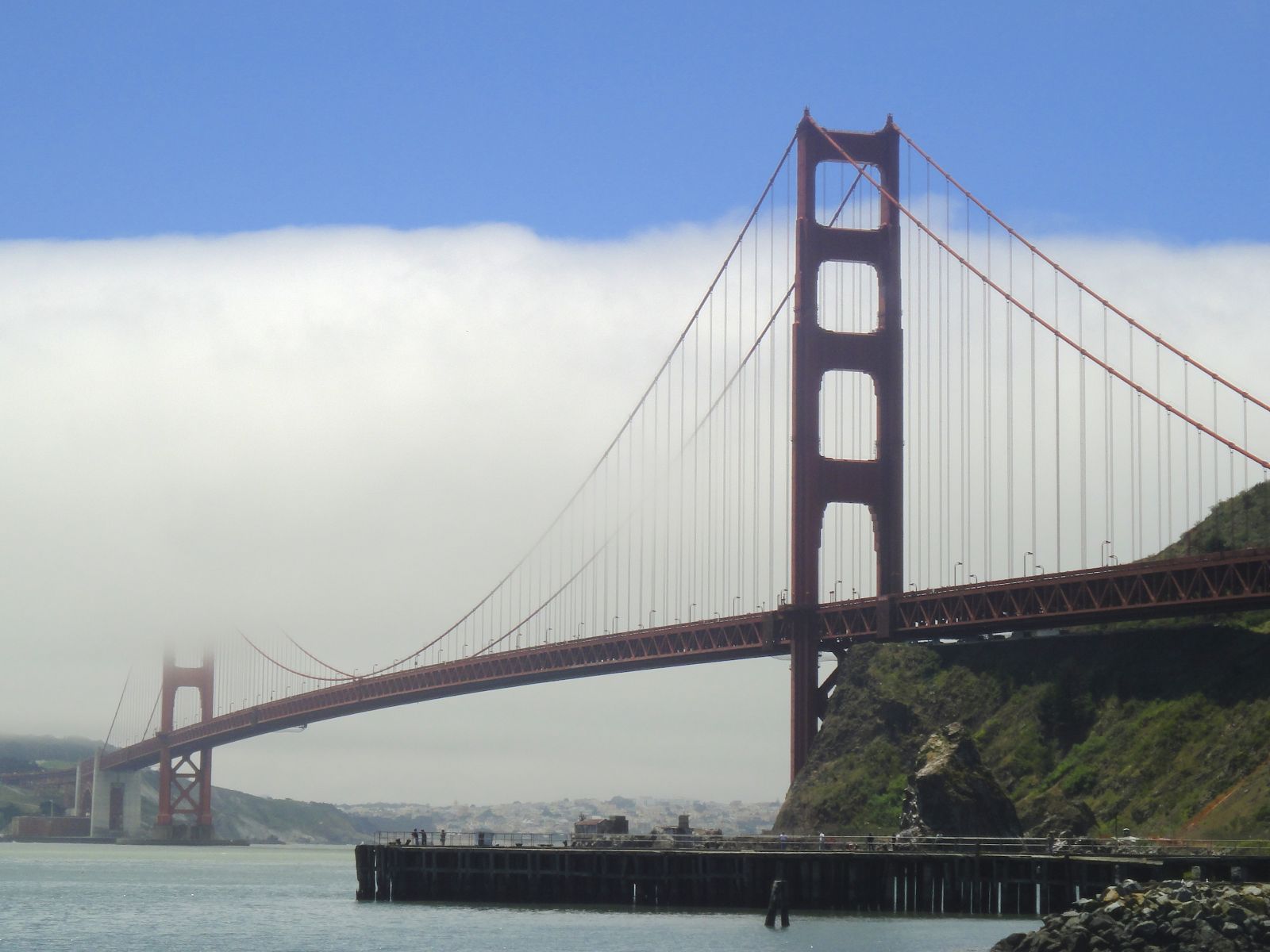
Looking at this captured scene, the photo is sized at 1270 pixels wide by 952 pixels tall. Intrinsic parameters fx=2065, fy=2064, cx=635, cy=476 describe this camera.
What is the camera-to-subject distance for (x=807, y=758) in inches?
3853

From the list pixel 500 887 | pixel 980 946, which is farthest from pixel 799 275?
pixel 980 946

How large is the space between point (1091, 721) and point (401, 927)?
3390 cm

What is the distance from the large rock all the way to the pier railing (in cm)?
135

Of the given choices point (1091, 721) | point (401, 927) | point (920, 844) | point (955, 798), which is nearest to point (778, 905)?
point (920, 844)

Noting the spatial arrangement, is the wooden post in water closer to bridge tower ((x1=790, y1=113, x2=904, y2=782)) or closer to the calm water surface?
the calm water surface

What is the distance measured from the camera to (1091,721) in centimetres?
8756

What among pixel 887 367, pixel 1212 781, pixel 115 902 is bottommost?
pixel 115 902

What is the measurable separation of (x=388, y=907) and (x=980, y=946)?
2802 centimetres

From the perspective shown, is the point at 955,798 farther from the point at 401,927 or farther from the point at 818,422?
the point at 818,422

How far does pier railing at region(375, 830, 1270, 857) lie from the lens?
217ft

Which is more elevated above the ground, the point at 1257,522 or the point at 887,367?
the point at 887,367

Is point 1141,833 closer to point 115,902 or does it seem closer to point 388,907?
point 388,907

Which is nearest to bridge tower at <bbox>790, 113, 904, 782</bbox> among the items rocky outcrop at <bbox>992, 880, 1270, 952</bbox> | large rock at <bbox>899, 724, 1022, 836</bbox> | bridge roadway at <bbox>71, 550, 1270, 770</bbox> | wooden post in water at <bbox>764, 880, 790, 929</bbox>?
bridge roadway at <bbox>71, 550, 1270, 770</bbox>

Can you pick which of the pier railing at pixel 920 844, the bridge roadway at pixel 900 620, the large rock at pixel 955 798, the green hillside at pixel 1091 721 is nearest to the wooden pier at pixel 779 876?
the pier railing at pixel 920 844
